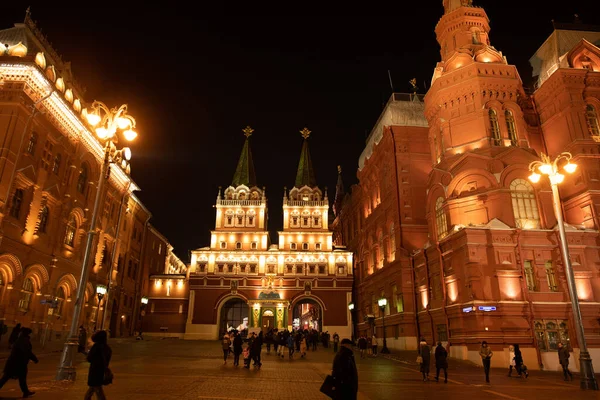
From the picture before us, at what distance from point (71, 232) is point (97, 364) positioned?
28017 millimetres

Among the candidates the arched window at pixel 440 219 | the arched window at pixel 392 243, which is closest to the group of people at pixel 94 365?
the arched window at pixel 440 219

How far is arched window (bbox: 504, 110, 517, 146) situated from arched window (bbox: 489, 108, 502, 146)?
84cm

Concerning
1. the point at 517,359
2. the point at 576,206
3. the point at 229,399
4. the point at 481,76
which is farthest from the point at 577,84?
the point at 229,399

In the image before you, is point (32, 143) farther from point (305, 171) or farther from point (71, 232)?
point (305, 171)

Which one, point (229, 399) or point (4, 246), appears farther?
point (4, 246)

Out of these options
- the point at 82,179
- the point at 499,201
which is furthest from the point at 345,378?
the point at 82,179

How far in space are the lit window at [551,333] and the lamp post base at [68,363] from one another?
950 inches

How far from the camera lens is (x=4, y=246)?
23.8 meters

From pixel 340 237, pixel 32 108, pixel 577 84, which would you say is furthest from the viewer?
pixel 340 237

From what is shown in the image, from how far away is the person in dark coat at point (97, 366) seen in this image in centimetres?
800

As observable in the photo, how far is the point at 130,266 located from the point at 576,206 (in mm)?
43469

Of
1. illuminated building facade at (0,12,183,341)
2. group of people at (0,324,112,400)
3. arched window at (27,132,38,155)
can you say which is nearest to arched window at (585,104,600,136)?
group of people at (0,324,112,400)

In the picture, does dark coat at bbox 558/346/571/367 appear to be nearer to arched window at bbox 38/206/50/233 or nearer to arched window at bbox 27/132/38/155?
arched window at bbox 38/206/50/233

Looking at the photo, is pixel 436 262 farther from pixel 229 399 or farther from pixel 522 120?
pixel 229 399
